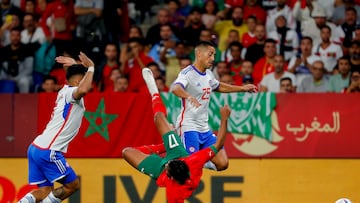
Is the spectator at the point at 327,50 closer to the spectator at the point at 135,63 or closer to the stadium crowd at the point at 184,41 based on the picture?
the stadium crowd at the point at 184,41

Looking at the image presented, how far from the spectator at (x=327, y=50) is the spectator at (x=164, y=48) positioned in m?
2.54

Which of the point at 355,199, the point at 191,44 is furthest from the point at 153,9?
the point at 355,199

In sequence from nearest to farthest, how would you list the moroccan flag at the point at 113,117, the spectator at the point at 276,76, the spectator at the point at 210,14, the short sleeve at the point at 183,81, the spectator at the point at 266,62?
the short sleeve at the point at 183,81
the moroccan flag at the point at 113,117
the spectator at the point at 276,76
the spectator at the point at 266,62
the spectator at the point at 210,14

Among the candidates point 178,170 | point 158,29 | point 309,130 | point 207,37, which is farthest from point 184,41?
point 178,170

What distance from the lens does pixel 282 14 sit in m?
20.2

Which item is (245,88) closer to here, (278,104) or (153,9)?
(278,104)

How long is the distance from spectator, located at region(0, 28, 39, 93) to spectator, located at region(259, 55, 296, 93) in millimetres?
4232

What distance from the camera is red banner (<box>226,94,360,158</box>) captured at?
16547 mm

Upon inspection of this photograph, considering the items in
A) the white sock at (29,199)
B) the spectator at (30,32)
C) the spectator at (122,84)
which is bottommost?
the white sock at (29,199)

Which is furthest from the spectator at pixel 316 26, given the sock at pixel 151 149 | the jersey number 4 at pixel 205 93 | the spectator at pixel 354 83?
A: the sock at pixel 151 149

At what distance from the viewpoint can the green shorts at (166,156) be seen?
12.9 metres

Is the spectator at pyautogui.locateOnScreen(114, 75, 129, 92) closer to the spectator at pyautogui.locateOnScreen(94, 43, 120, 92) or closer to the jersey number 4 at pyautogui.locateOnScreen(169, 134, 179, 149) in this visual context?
the spectator at pyautogui.locateOnScreen(94, 43, 120, 92)

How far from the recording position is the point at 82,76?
1378 cm

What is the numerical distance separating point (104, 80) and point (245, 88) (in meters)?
4.73
